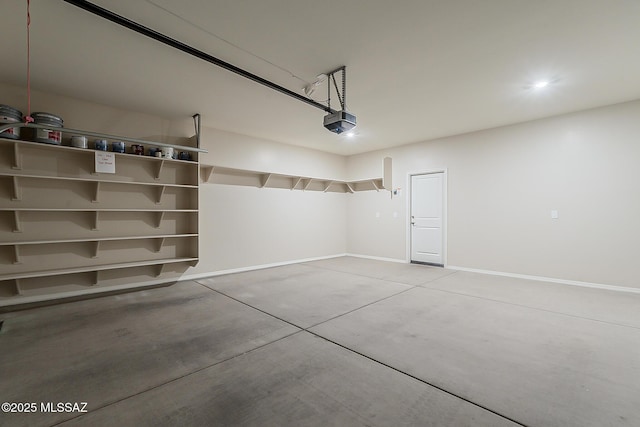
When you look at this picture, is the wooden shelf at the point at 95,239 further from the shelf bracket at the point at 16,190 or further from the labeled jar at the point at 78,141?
the labeled jar at the point at 78,141

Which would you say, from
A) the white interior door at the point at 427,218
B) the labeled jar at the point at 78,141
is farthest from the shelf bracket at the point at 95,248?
the white interior door at the point at 427,218

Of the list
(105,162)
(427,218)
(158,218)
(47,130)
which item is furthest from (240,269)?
(427,218)

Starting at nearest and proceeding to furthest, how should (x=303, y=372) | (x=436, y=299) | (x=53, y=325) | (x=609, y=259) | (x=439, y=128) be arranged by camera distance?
1. (x=303, y=372)
2. (x=53, y=325)
3. (x=436, y=299)
4. (x=609, y=259)
5. (x=439, y=128)

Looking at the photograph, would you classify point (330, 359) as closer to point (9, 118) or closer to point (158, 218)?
point (158, 218)

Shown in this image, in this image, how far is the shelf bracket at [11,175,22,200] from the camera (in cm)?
349

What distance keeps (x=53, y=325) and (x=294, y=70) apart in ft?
13.2

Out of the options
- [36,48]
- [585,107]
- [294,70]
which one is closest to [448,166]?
[585,107]

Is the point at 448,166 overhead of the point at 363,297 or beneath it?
overhead

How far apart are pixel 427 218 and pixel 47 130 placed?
272 inches

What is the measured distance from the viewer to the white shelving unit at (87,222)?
358 cm

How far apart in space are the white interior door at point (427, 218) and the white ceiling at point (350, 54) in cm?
205

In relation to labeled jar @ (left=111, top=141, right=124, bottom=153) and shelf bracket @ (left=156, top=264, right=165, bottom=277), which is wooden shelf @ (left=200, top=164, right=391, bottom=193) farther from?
shelf bracket @ (left=156, top=264, right=165, bottom=277)

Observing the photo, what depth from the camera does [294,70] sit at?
3225 mm

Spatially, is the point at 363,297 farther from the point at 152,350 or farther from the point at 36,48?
the point at 36,48
